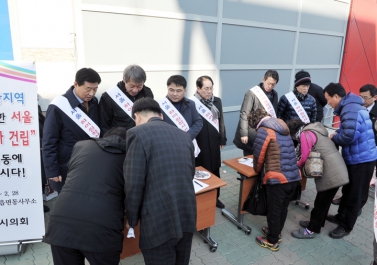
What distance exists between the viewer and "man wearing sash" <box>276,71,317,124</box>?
367cm

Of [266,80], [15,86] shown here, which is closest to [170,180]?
[15,86]

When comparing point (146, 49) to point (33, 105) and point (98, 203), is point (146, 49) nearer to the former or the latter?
point (33, 105)

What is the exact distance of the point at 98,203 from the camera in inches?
60.8

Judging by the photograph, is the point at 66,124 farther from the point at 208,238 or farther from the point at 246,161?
the point at 246,161

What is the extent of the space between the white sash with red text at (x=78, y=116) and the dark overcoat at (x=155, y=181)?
3.52ft

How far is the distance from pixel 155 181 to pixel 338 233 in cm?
243

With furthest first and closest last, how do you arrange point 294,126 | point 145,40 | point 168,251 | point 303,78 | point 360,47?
point 360,47 → point 145,40 → point 303,78 → point 294,126 → point 168,251

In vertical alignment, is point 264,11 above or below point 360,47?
above

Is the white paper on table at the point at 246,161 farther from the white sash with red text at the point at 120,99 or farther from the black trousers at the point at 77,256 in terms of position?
the black trousers at the point at 77,256

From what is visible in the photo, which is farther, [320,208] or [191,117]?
[191,117]

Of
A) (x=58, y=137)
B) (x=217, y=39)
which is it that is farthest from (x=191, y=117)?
(x=217, y=39)

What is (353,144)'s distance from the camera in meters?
2.85

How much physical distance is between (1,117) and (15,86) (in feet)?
0.86

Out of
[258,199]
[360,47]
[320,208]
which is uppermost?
[360,47]
